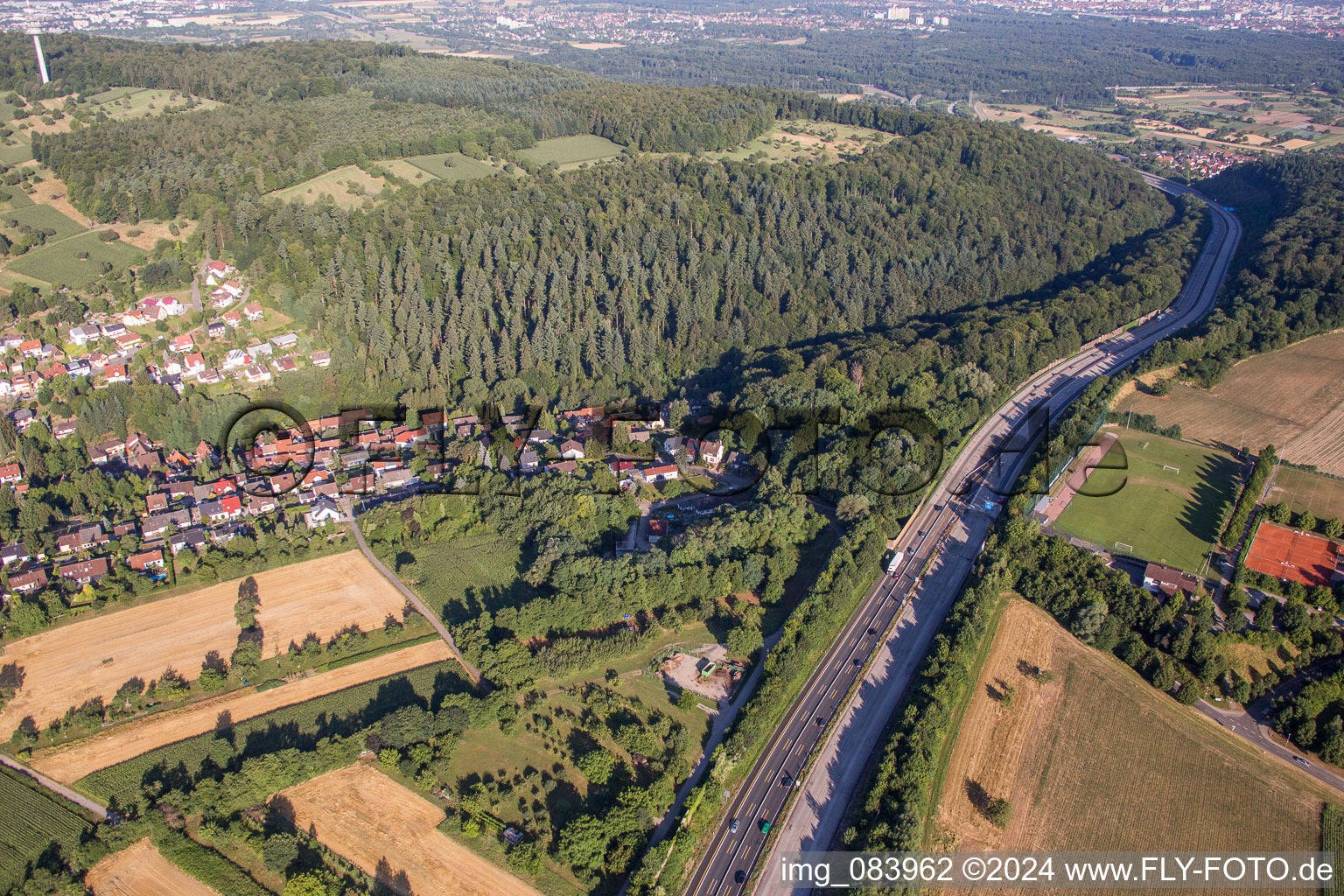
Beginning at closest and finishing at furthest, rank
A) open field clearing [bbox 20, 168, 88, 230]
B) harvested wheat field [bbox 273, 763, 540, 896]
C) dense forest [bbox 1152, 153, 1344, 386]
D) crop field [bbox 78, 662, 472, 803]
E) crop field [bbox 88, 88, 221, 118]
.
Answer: harvested wheat field [bbox 273, 763, 540, 896] → crop field [bbox 78, 662, 472, 803] → dense forest [bbox 1152, 153, 1344, 386] → open field clearing [bbox 20, 168, 88, 230] → crop field [bbox 88, 88, 221, 118]

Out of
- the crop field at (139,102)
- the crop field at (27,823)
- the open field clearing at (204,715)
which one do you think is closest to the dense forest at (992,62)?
the crop field at (139,102)

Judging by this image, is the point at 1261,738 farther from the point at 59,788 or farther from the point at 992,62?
the point at 992,62

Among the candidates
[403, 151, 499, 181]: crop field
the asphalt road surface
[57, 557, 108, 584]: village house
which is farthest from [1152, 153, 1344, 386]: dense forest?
[57, 557, 108, 584]: village house

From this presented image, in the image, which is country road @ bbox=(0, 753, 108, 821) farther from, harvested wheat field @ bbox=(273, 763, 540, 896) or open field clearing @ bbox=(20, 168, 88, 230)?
open field clearing @ bbox=(20, 168, 88, 230)

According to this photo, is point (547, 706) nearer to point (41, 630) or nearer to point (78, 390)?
point (41, 630)

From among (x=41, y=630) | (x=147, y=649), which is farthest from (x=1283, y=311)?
(x=41, y=630)

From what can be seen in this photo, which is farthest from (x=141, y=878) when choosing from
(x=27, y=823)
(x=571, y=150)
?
(x=571, y=150)

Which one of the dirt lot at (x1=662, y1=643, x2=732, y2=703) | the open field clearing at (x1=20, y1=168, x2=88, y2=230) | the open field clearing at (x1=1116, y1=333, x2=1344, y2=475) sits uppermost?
the open field clearing at (x1=20, y1=168, x2=88, y2=230)

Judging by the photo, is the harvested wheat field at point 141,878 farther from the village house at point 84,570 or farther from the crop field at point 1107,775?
the crop field at point 1107,775
